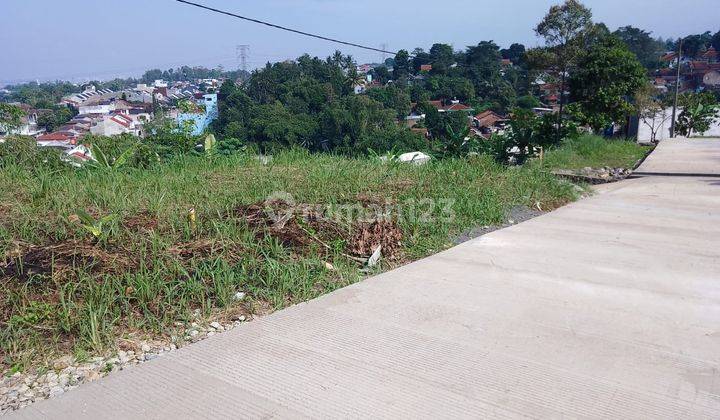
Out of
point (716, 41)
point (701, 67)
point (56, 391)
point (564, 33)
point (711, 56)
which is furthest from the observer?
point (716, 41)

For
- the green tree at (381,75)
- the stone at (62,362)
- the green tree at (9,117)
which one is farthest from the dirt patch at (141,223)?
the green tree at (381,75)

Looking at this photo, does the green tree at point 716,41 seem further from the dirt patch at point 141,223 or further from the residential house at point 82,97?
the dirt patch at point 141,223

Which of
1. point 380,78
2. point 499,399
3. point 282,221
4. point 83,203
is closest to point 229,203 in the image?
point 282,221

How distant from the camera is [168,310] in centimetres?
296

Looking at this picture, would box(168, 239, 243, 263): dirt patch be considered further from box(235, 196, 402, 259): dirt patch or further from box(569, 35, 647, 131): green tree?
box(569, 35, 647, 131): green tree

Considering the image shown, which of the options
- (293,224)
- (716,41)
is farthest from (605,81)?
(716,41)

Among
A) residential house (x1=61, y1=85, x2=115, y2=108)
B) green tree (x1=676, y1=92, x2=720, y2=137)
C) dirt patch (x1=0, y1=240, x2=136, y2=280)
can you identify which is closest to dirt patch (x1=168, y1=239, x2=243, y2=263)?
dirt patch (x1=0, y1=240, x2=136, y2=280)

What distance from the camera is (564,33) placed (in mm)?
16453

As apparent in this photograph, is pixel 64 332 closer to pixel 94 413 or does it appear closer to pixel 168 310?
pixel 168 310

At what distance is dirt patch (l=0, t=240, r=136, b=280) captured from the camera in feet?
10.5

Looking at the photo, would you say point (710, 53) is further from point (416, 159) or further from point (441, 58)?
point (416, 159)

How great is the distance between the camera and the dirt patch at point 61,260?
3189 mm

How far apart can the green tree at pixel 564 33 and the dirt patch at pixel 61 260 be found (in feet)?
48.2

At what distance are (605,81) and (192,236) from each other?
16322 millimetres
